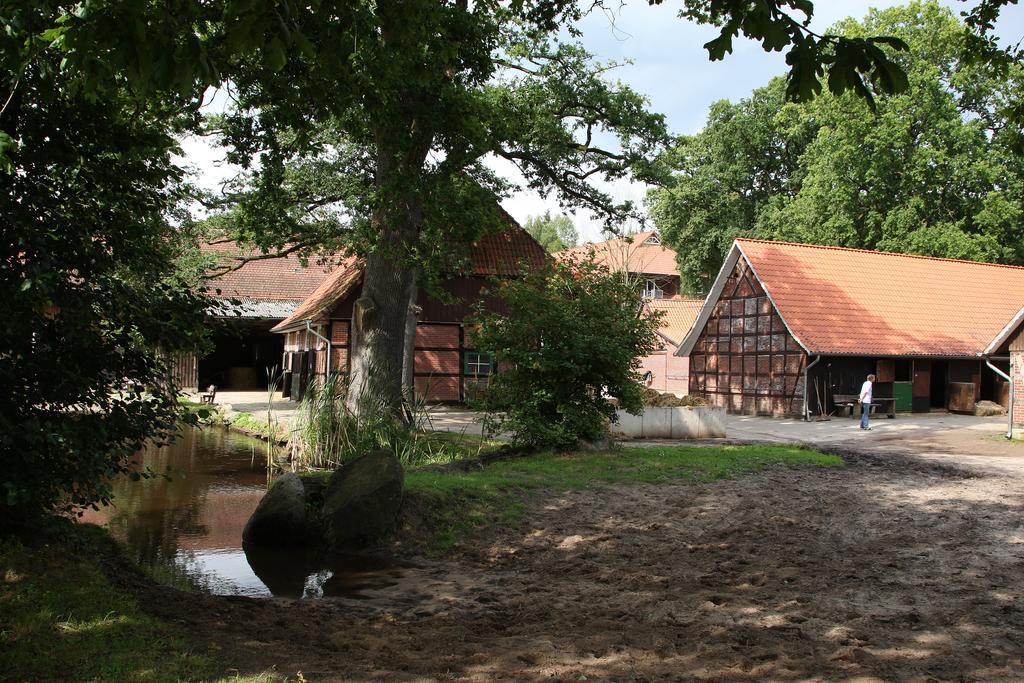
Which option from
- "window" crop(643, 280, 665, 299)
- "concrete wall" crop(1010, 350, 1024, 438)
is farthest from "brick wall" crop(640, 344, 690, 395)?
"concrete wall" crop(1010, 350, 1024, 438)

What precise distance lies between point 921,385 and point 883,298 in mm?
3044

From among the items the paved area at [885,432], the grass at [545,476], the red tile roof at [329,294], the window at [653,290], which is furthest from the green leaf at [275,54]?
the window at [653,290]

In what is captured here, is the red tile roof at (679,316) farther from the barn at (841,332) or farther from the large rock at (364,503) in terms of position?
the large rock at (364,503)

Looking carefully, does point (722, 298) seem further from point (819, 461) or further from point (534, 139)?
point (819, 461)

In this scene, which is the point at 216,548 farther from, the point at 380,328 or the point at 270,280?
the point at 270,280

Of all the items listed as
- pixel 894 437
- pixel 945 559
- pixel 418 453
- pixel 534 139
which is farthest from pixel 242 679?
pixel 894 437

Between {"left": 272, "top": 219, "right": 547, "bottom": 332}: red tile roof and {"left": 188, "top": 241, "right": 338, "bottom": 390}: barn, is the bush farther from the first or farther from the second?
{"left": 188, "top": 241, "right": 338, "bottom": 390}: barn

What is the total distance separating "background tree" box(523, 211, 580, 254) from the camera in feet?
286

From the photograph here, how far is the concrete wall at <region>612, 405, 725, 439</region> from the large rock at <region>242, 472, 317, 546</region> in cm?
881

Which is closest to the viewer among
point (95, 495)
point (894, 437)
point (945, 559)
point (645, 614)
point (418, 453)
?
point (95, 495)

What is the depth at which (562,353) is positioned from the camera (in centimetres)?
1296

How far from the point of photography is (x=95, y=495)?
5.25 metres

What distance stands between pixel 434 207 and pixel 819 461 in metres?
7.61

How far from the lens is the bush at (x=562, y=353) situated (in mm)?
13078
